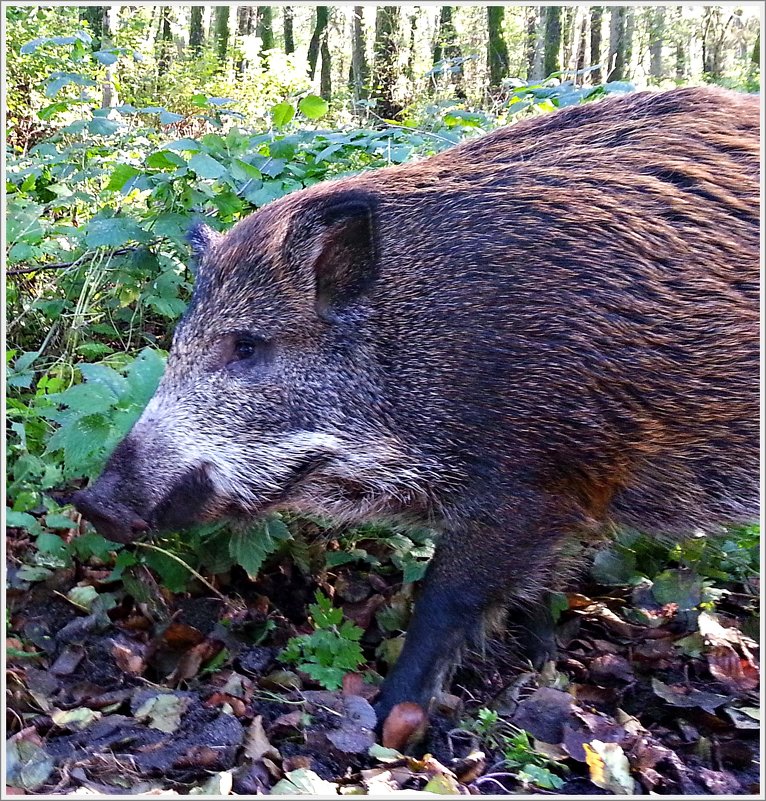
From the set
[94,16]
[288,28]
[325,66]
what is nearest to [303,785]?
[94,16]

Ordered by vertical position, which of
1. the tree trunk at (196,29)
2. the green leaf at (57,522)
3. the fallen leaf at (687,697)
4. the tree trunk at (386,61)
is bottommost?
the fallen leaf at (687,697)

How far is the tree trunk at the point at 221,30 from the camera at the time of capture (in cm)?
1627

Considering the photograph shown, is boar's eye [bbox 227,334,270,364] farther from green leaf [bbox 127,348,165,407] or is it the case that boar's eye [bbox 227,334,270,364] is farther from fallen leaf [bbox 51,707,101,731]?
fallen leaf [bbox 51,707,101,731]

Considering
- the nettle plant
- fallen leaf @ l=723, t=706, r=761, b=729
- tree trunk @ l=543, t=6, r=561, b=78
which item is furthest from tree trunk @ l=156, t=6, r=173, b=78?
fallen leaf @ l=723, t=706, r=761, b=729

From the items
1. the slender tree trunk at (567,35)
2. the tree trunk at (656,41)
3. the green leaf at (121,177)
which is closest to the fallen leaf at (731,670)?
the green leaf at (121,177)

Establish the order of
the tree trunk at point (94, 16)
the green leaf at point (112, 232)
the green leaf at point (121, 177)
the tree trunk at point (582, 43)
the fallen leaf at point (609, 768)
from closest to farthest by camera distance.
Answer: the fallen leaf at point (609, 768) < the green leaf at point (112, 232) < the green leaf at point (121, 177) < the tree trunk at point (94, 16) < the tree trunk at point (582, 43)

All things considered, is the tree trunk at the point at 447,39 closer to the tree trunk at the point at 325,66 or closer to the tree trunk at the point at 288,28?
the tree trunk at the point at 325,66

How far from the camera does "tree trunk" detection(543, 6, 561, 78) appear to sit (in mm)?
12656

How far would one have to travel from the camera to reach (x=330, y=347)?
9.71 feet

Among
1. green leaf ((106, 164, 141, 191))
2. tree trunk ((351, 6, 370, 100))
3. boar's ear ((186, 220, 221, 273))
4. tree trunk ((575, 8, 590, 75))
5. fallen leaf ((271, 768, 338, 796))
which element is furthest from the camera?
tree trunk ((575, 8, 590, 75))

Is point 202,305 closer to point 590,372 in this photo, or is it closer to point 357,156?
point 590,372

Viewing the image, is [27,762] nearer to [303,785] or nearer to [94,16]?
[303,785]

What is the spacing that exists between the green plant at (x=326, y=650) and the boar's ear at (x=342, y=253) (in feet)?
→ 3.51

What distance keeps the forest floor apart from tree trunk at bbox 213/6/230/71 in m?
14.4
